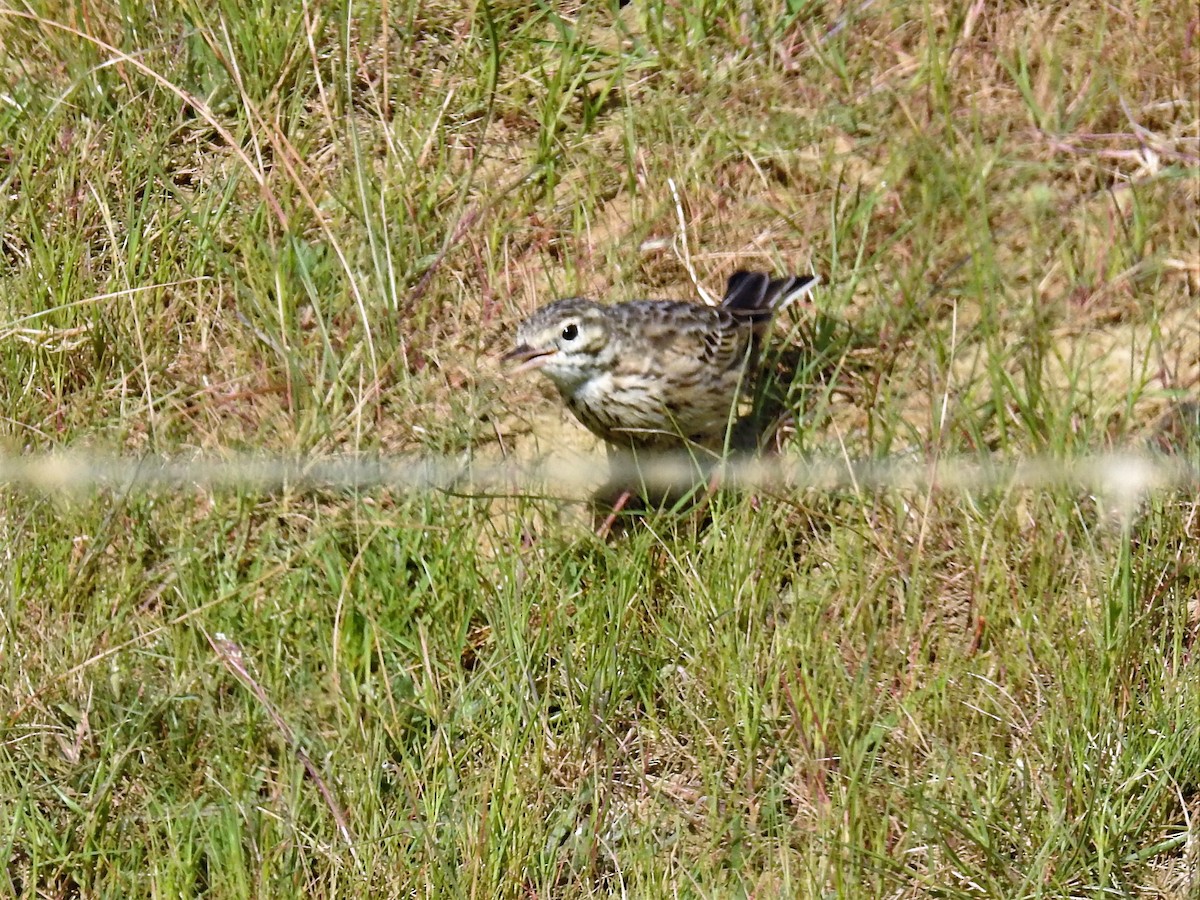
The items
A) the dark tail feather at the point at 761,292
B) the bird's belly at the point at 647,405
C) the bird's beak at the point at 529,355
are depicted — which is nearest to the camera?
the bird's beak at the point at 529,355

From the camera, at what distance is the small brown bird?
5543mm

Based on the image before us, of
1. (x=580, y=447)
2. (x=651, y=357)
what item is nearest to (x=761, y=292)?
(x=651, y=357)

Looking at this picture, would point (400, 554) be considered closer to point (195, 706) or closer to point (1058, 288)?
point (195, 706)

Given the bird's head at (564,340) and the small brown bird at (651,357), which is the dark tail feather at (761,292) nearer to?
the small brown bird at (651,357)

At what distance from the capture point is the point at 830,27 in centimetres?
673

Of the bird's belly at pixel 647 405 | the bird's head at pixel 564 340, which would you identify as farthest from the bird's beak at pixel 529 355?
the bird's belly at pixel 647 405

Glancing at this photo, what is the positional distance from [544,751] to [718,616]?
24.1 inches

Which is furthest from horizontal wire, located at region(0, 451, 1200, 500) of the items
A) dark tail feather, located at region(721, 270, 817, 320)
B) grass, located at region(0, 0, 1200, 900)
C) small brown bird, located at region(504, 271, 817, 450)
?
dark tail feather, located at region(721, 270, 817, 320)

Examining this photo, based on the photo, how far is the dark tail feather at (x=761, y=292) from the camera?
5.89 metres

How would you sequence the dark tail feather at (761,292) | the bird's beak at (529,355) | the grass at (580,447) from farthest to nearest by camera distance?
the dark tail feather at (761,292) < the bird's beak at (529,355) < the grass at (580,447)

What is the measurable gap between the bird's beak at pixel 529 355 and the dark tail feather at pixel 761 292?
0.74m

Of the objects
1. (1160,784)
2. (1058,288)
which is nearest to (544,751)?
(1160,784)

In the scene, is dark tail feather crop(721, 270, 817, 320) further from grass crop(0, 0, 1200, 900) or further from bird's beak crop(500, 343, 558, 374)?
bird's beak crop(500, 343, 558, 374)

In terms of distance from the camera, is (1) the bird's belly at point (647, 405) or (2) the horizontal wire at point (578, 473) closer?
(2) the horizontal wire at point (578, 473)
